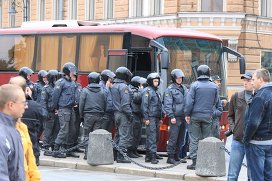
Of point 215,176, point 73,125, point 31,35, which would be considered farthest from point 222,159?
point 31,35

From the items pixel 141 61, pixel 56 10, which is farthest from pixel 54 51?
pixel 56 10

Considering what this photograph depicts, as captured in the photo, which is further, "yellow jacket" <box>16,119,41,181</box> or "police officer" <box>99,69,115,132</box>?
"police officer" <box>99,69,115,132</box>

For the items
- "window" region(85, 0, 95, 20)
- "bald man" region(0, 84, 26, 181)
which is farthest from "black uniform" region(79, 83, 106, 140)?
"window" region(85, 0, 95, 20)

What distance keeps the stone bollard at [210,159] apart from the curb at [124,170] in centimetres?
14

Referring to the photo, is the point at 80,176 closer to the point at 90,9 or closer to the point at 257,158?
the point at 257,158

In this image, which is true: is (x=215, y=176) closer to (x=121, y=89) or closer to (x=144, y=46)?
(x=121, y=89)

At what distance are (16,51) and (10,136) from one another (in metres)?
16.2

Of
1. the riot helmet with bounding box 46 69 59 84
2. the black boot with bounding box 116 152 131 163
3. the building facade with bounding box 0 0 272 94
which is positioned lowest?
the black boot with bounding box 116 152 131 163

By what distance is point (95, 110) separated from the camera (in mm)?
14539

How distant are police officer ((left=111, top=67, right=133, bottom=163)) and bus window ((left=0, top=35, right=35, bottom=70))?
6.44 metres

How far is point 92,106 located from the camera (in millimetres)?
14547

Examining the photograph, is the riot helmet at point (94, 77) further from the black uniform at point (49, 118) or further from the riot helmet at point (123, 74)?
the black uniform at point (49, 118)

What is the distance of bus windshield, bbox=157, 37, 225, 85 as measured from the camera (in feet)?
57.0

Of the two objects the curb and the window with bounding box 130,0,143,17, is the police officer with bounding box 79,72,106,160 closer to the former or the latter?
the curb
